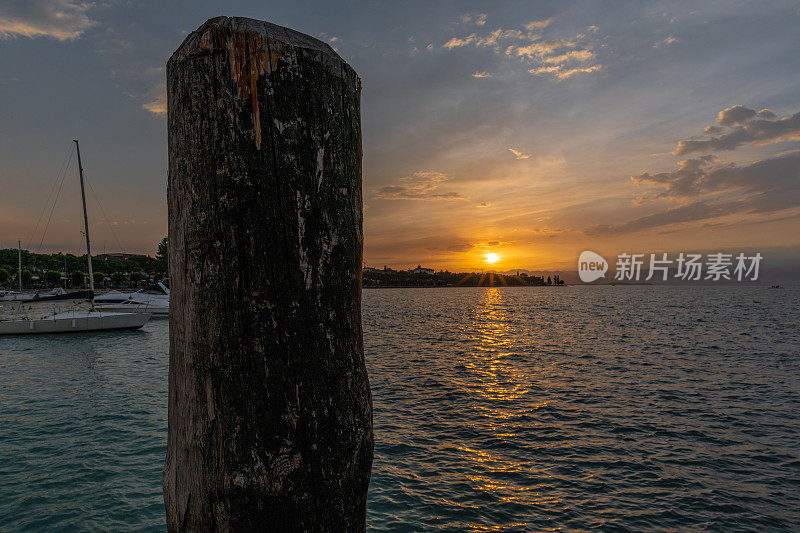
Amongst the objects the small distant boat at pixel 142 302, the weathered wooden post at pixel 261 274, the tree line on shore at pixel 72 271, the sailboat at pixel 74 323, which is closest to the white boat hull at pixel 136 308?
the small distant boat at pixel 142 302

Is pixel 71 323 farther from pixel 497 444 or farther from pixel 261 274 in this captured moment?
pixel 261 274

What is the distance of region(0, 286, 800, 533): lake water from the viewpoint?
7.27m

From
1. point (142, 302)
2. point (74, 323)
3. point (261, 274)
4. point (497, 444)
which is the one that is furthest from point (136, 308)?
point (261, 274)

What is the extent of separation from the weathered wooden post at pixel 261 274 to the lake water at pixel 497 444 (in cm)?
627

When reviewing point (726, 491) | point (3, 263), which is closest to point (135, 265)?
point (3, 263)

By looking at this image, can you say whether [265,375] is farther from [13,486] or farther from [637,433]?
[637,433]

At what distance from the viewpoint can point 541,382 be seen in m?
18.1

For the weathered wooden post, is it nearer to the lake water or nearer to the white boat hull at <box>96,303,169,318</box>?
the lake water

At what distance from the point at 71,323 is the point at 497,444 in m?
29.7

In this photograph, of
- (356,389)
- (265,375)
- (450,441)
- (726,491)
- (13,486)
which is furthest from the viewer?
(450,441)

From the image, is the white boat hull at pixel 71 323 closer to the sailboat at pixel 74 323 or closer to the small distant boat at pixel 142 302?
the sailboat at pixel 74 323

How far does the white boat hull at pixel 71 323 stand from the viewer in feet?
89.4

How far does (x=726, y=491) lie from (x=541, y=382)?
31.7 feet

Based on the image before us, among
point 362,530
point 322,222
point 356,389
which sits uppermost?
point 322,222
